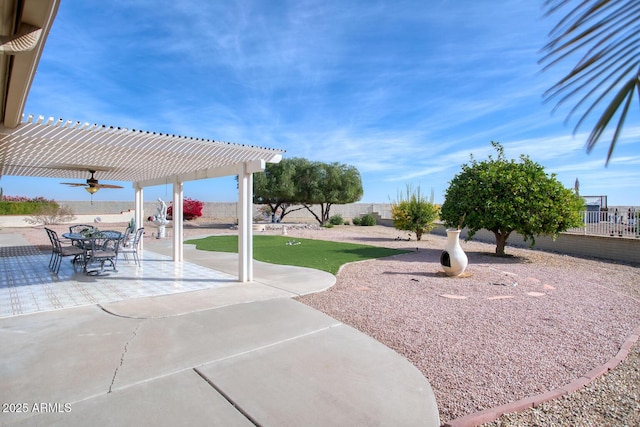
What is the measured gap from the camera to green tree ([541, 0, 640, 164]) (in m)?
0.78

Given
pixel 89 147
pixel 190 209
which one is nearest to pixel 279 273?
pixel 89 147

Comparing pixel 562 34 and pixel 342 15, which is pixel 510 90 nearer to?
pixel 562 34

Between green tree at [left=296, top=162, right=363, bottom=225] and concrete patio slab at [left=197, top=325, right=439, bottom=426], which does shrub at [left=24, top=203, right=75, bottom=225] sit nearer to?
green tree at [left=296, top=162, right=363, bottom=225]

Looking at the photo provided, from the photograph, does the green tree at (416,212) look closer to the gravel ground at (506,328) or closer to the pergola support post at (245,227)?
the gravel ground at (506,328)

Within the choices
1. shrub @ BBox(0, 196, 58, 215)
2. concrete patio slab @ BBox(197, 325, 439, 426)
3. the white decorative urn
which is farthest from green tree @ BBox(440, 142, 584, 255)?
shrub @ BBox(0, 196, 58, 215)

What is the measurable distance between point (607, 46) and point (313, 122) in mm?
16450

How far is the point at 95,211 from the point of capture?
105 feet

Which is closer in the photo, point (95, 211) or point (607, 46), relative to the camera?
point (607, 46)

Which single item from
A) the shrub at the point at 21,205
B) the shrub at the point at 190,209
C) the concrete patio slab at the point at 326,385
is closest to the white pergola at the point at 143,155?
the concrete patio slab at the point at 326,385

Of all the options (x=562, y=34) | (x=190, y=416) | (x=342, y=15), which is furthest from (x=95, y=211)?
(x=562, y=34)

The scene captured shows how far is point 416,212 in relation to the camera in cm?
1568

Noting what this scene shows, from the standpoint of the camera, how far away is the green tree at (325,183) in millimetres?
26078

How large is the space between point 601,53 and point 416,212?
15.3 metres

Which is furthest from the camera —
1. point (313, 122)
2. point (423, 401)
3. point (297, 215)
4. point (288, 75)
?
point (297, 215)
